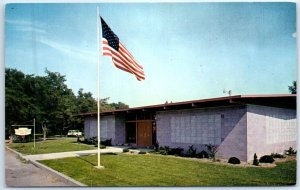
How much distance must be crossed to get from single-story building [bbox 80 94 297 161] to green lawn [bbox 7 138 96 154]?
1.17m

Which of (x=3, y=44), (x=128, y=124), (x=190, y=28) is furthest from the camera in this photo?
(x=128, y=124)

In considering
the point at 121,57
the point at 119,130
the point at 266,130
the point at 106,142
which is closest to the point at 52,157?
the point at 121,57

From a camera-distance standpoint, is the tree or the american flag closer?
the tree

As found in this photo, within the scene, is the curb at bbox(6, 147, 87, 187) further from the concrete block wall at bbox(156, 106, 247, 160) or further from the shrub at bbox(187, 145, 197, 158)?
the concrete block wall at bbox(156, 106, 247, 160)

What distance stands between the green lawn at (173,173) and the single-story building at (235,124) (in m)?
0.85

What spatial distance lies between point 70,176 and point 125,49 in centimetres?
360

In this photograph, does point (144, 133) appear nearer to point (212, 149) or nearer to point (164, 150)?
point (164, 150)

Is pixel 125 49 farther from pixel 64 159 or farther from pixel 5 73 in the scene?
pixel 64 159

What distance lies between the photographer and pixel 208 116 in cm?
1217

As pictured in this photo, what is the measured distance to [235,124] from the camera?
11.3 m

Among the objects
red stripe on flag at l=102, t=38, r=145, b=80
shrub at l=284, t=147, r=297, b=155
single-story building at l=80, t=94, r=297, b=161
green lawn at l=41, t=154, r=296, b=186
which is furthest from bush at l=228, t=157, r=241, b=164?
red stripe on flag at l=102, t=38, r=145, b=80

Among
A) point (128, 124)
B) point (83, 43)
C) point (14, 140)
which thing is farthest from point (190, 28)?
point (128, 124)

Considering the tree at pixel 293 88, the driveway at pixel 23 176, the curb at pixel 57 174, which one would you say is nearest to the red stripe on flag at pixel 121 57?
the curb at pixel 57 174

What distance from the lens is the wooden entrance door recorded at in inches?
659
